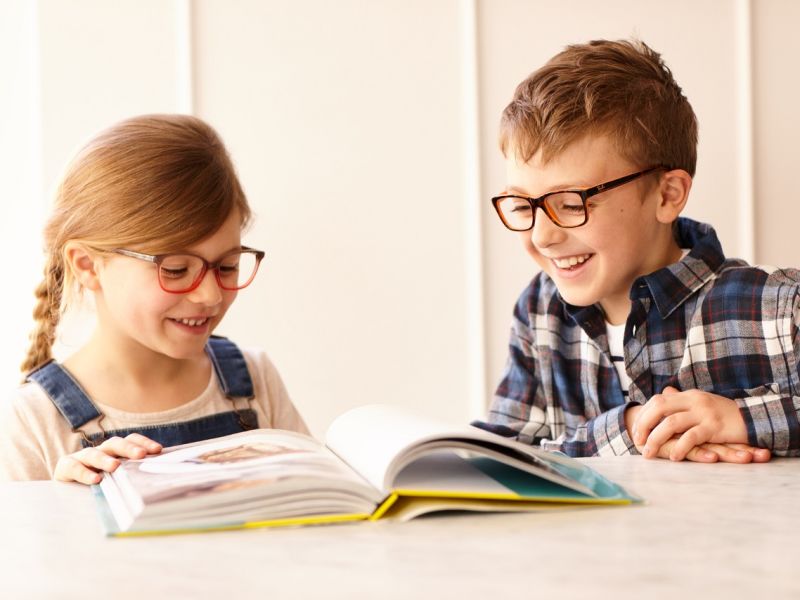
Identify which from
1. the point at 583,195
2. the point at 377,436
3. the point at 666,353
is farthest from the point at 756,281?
the point at 377,436

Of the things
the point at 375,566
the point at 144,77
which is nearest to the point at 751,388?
the point at 375,566

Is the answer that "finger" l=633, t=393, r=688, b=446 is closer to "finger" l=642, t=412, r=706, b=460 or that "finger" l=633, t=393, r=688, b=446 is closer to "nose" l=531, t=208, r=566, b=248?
"finger" l=642, t=412, r=706, b=460

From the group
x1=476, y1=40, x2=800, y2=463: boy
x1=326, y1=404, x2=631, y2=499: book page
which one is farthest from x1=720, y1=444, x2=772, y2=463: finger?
x1=326, y1=404, x2=631, y2=499: book page

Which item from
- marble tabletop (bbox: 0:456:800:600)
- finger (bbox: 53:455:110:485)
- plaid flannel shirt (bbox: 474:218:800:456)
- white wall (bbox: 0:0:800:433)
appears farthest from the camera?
white wall (bbox: 0:0:800:433)

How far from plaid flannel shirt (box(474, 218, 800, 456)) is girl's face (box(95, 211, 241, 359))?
454 millimetres

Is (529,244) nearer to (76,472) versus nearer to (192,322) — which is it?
(192,322)

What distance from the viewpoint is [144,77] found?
192cm

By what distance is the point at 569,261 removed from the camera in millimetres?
1440

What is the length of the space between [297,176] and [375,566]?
4.75 feet

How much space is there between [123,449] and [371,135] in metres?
1.17

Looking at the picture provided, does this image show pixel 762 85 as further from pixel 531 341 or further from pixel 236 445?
pixel 236 445

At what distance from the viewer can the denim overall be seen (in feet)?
4.79

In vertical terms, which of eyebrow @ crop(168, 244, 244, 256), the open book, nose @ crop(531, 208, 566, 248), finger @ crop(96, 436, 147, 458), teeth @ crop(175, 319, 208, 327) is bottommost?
finger @ crop(96, 436, 147, 458)

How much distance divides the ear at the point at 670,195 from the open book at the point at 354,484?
2.16 ft
